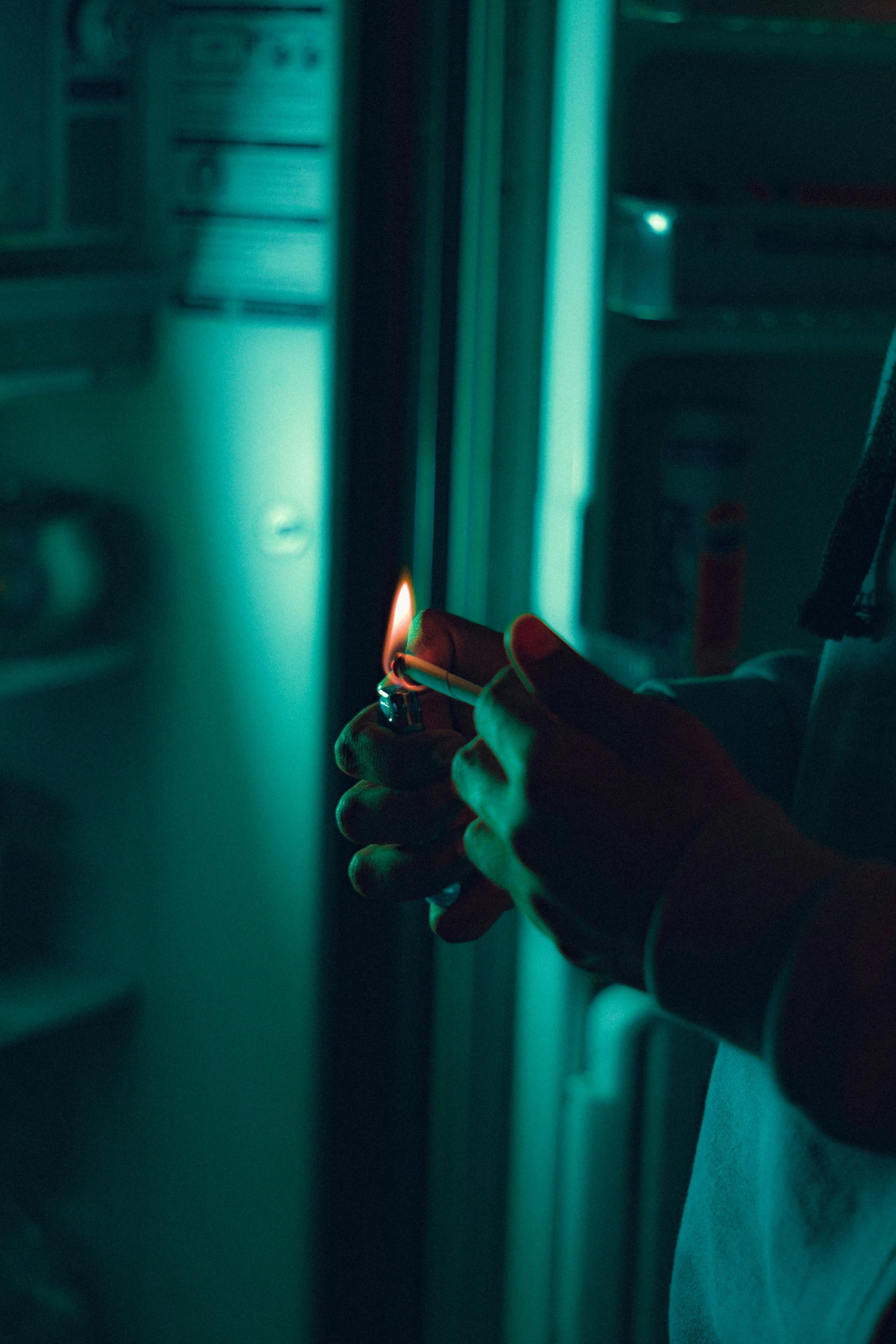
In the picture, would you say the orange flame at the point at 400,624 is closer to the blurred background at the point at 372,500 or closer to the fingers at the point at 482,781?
the fingers at the point at 482,781

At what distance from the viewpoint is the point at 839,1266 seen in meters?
0.65

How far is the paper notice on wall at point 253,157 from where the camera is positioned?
1311mm

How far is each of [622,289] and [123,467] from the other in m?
0.60

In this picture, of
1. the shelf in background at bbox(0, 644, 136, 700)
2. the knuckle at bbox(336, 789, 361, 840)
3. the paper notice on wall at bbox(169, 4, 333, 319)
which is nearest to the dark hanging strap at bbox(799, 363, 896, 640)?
the knuckle at bbox(336, 789, 361, 840)

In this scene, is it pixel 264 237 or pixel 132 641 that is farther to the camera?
pixel 132 641

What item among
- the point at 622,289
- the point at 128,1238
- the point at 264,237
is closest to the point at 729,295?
the point at 622,289

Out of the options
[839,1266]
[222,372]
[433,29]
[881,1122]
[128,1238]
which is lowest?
[128,1238]

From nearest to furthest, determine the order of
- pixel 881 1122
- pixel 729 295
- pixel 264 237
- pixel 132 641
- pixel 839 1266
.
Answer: pixel 881 1122
pixel 839 1266
pixel 729 295
pixel 264 237
pixel 132 641

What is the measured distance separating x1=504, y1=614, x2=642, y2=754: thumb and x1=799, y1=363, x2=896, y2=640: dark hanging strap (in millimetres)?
175

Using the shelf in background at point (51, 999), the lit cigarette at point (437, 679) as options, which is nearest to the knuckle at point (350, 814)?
the lit cigarette at point (437, 679)

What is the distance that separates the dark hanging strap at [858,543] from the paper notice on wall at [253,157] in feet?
2.30

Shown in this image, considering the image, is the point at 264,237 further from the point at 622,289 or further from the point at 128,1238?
the point at 128,1238

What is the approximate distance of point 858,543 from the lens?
0.75 m

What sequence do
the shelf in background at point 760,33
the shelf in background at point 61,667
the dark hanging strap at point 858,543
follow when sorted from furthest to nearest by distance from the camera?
the shelf in background at point 61,667
the shelf in background at point 760,33
the dark hanging strap at point 858,543
